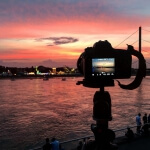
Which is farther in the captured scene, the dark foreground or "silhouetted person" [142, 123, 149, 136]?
"silhouetted person" [142, 123, 149, 136]

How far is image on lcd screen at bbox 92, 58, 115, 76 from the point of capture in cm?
230

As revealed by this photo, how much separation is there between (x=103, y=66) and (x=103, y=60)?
0.05 metres

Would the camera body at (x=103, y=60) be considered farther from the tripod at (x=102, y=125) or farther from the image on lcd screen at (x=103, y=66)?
the tripod at (x=102, y=125)

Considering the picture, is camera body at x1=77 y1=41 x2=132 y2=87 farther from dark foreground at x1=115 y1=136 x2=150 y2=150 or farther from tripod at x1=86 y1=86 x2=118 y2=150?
dark foreground at x1=115 y1=136 x2=150 y2=150

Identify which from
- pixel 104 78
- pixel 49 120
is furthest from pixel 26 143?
pixel 104 78

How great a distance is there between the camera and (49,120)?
1091 inches

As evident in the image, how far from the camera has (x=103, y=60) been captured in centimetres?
232

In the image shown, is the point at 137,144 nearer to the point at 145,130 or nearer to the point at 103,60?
the point at 145,130

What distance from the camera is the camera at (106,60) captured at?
2281 millimetres

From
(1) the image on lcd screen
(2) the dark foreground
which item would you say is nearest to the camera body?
(1) the image on lcd screen

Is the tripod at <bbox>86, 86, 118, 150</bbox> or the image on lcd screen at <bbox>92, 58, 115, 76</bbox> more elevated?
the image on lcd screen at <bbox>92, 58, 115, 76</bbox>

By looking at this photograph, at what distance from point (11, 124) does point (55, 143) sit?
18.0 m

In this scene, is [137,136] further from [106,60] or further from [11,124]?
[11,124]

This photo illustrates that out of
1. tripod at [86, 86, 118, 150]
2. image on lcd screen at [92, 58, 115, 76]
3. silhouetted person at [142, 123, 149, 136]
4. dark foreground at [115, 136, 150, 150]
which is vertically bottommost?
dark foreground at [115, 136, 150, 150]
